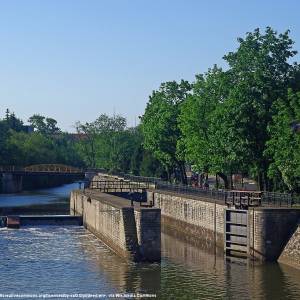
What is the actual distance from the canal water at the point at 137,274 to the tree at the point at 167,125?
34519 millimetres

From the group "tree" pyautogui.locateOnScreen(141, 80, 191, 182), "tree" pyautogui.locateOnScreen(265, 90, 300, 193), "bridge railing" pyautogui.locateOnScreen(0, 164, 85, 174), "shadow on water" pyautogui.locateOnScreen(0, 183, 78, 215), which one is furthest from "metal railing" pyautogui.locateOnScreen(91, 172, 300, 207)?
"bridge railing" pyautogui.locateOnScreen(0, 164, 85, 174)

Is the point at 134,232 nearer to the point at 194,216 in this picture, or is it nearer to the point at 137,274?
the point at 137,274

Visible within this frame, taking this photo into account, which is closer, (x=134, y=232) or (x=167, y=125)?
(x=134, y=232)

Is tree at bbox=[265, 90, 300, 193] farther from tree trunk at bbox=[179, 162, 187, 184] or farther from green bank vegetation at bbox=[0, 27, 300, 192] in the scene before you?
tree trunk at bbox=[179, 162, 187, 184]

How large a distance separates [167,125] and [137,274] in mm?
49092

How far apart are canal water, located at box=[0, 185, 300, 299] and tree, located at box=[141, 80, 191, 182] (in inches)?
1359

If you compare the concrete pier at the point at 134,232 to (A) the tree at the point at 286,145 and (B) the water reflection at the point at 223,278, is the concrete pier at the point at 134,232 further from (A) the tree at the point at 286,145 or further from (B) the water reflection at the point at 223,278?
(A) the tree at the point at 286,145

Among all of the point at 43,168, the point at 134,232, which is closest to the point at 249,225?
the point at 134,232

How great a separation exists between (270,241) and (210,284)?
906 cm

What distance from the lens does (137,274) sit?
44.9 m

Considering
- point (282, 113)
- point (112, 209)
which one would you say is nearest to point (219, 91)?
point (282, 113)

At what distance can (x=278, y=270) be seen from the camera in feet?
154

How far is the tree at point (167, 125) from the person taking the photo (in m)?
92.8

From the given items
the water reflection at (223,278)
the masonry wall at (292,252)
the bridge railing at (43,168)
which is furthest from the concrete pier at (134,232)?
the bridge railing at (43,168)
